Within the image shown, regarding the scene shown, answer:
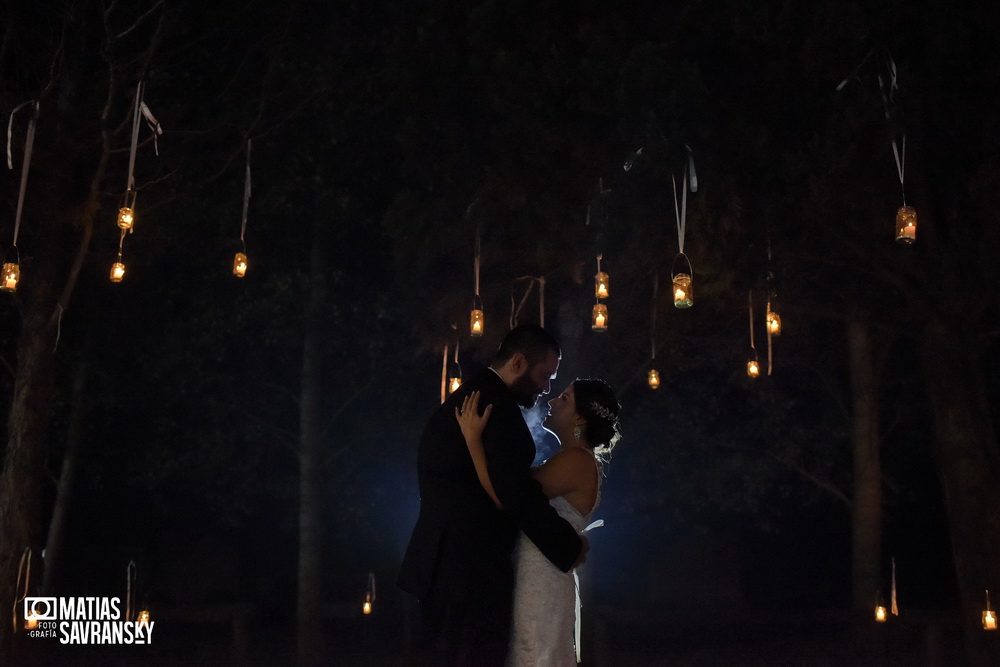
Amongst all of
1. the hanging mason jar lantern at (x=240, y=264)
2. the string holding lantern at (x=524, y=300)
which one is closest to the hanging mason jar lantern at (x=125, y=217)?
the hanging mason jar lantern at (x=240, y=264)

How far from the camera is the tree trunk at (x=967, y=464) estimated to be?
8727mm

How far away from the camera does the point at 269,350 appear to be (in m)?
15.9

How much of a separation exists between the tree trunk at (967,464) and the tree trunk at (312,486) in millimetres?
7900

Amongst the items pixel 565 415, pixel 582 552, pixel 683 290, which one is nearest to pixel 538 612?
pixel 582 552

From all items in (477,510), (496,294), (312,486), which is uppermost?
(496,294)

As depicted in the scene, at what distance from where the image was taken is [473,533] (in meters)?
3.59

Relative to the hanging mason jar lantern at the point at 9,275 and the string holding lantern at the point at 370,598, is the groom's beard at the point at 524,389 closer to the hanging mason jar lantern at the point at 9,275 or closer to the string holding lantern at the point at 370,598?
the hanging mason jar lantern at the point at 9,275

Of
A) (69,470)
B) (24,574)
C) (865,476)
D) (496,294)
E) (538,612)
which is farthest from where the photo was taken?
(69,470)

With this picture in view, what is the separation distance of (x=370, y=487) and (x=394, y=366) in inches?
78.6

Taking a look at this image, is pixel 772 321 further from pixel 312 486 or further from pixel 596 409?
pixel 312 486

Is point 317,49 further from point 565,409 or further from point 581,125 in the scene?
point 565,409

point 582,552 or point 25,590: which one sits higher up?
point 25,590

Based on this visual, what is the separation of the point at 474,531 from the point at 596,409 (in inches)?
33.9

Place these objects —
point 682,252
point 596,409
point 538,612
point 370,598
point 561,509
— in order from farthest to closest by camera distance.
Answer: point 370,598 < point 682,252 < point 596,409 < point 561,509 < point 538,612
